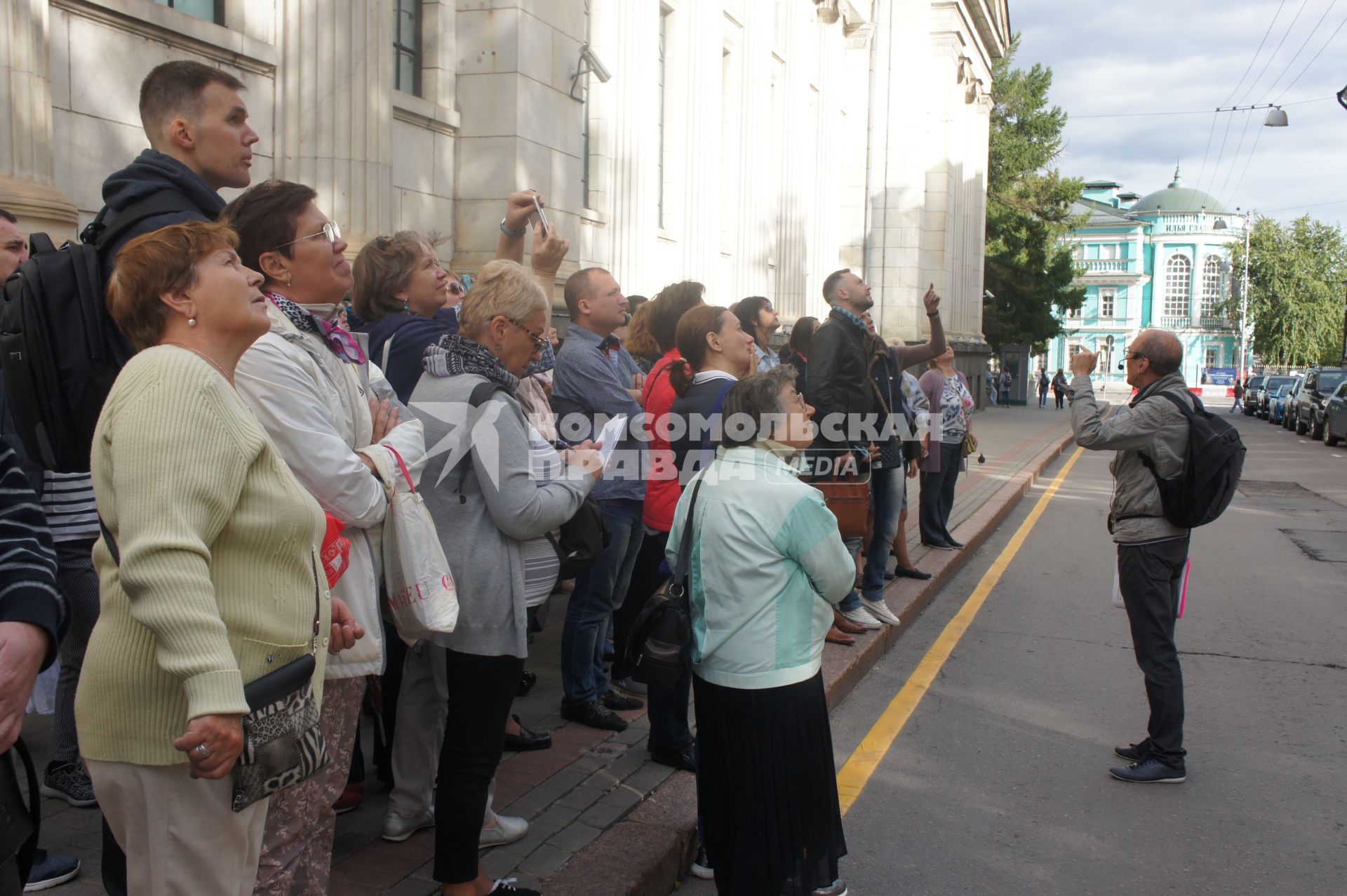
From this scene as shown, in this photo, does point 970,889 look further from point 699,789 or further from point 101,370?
point 101,370

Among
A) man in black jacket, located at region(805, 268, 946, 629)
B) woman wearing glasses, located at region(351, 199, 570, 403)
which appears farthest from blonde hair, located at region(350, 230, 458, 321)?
man in black jacket, located at region(805, 268, 946, 629)

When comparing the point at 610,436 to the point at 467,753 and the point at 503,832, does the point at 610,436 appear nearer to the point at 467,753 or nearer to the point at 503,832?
the point at 467,753

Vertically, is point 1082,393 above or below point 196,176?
below

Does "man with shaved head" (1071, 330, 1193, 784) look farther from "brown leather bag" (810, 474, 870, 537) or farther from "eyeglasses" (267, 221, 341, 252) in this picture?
"eyeglasses" (267, 221, 341, 252)

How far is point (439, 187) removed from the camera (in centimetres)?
924

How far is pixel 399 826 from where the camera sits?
3.63 meters

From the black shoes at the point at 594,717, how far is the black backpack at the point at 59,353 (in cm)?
263

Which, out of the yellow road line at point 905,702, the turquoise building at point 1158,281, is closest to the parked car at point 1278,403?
the yellow road line at point 905,702

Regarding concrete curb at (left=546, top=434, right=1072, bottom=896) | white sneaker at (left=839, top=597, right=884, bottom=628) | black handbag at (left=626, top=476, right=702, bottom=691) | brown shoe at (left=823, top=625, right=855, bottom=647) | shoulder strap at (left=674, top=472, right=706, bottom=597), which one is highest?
shoulder strap at (left=674, top=472, right=706, bottom=597)

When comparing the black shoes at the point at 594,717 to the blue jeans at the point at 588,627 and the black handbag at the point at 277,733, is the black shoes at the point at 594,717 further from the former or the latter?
the black handbag at the point at 277,733

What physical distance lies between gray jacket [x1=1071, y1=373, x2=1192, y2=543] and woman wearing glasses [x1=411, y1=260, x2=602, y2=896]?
275cm

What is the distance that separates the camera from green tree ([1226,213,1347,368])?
7138 centimetres

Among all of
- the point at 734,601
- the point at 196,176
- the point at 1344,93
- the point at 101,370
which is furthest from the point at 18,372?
the point at 1344,93

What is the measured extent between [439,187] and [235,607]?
25.7 feet
